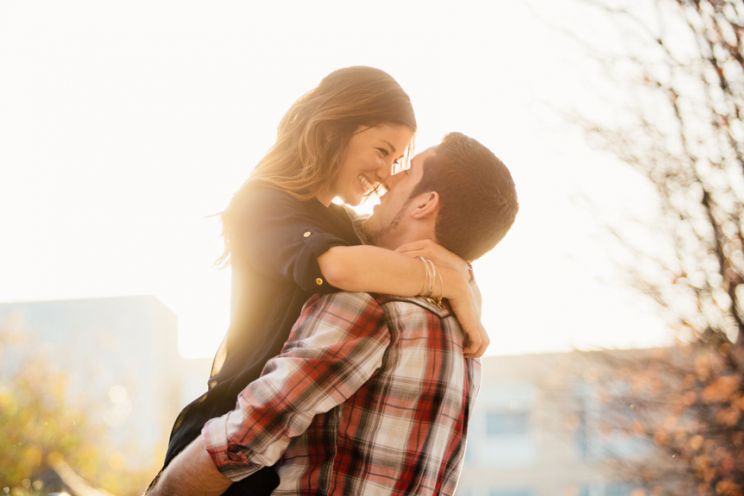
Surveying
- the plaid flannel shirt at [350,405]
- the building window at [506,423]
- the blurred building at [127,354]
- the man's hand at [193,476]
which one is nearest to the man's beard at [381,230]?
the plaid flannel shirt at [350,405]

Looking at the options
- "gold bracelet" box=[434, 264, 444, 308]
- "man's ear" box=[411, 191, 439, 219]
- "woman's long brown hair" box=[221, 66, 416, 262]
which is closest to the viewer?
"gold bracelet" box=[434, 264, 444, 308]

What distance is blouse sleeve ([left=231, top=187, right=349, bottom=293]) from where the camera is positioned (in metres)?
2.12

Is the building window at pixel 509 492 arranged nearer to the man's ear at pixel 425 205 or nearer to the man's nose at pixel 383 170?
the man's nose at pixel 383 170

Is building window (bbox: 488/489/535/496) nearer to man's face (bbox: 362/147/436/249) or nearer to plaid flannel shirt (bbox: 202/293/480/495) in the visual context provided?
man's face (bbox: 362/147/436/249)

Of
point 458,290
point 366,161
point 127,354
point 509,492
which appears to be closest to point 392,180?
point 366,161

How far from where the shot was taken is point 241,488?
83.1 inches

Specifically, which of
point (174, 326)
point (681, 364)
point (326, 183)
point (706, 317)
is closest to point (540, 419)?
point (681, 364)

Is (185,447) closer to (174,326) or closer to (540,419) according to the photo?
(540,419)

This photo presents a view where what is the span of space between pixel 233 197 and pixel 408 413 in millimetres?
725

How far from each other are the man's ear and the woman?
90mm

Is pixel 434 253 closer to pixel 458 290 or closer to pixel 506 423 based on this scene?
pixel 458 290

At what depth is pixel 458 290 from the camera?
225 cm

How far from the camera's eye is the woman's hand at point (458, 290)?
225 cm

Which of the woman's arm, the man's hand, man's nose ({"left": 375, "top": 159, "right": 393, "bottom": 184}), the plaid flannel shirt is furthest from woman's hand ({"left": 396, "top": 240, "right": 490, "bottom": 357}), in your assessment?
the man's hand
